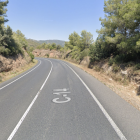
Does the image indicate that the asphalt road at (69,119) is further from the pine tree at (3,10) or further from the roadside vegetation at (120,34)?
the pine tree at (3,10)

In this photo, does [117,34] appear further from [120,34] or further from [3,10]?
[3,10]

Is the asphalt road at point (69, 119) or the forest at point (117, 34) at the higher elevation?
the forest at point (117, 34)

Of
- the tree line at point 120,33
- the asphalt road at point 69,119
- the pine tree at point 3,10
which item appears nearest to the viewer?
the asphalt road at point 69,119

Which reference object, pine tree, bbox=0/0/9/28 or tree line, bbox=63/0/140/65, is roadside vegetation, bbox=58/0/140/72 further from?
pine tree, bbox=0/0/9/28

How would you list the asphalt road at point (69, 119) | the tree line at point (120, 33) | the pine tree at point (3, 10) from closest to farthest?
the asphalt road at point (69, 119)
the tree line at point (120, 33)
the pine tree at point (3, 10)

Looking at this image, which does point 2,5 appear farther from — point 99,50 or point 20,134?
point 20,134

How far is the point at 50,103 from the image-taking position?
6.09 metres

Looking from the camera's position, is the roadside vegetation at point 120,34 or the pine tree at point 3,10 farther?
the pine tree at point 3,10

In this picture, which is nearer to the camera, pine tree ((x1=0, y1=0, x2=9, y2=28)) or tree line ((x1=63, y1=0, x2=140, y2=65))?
tree line ((x1=63, y1=0, x2=140, y2=65))

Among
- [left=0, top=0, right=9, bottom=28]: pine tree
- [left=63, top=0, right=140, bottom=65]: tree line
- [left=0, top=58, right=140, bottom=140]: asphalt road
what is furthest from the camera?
[left=0, top=0, right=9, bottom=28]: pine tree

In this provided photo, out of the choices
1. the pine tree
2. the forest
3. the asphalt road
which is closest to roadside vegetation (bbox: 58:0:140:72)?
the forest

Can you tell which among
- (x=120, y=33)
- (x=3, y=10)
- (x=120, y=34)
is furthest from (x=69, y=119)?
(x=3, y=10)

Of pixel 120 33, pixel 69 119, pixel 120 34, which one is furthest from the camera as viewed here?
pixel 120 33

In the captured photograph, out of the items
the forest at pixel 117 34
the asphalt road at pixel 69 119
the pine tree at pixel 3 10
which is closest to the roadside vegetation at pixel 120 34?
the forest at pixel 117 34
